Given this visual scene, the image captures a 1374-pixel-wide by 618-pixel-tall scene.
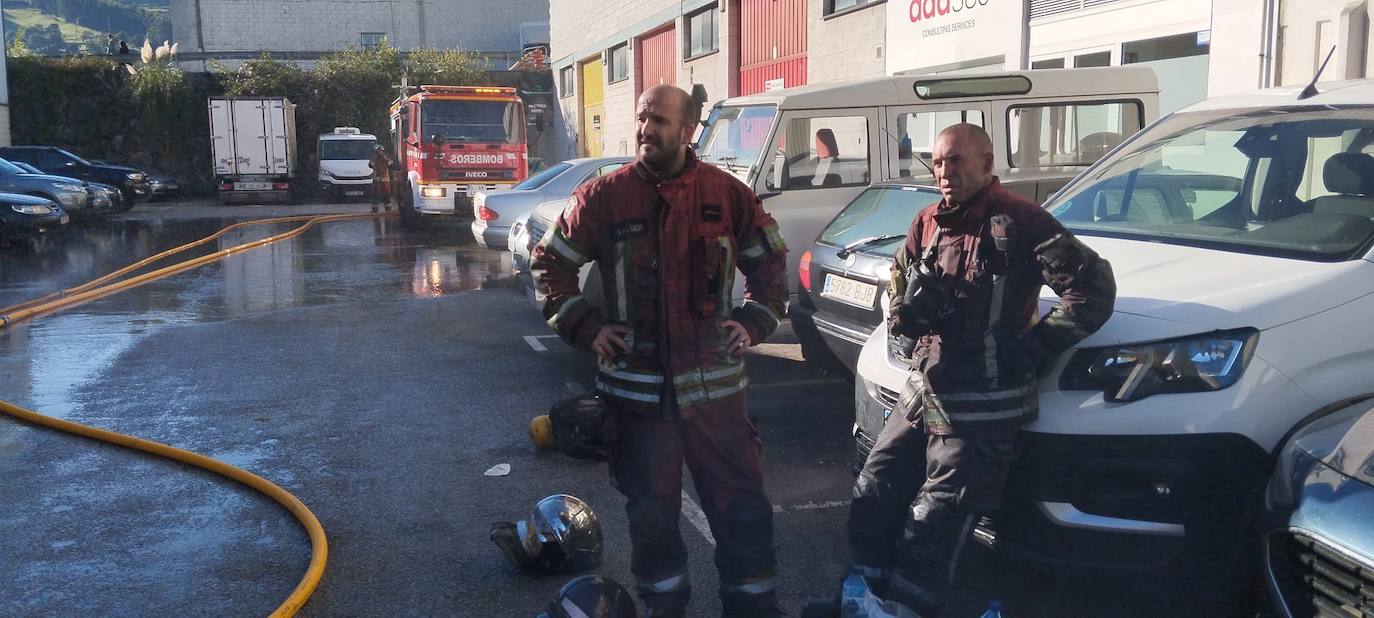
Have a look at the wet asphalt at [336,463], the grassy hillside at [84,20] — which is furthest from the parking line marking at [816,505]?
the grassy hillside at [84,20]

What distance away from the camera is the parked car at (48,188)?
1997 cm

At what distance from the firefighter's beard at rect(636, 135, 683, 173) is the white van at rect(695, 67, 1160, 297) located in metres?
4.51

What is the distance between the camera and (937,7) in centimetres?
1481

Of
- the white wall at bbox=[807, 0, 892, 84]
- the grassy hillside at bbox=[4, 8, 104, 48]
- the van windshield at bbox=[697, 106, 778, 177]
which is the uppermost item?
the grassy hillside at bbox=[4, 8, 104, 48]

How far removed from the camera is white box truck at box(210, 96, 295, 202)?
30.6 m

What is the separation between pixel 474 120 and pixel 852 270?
50.9 feet

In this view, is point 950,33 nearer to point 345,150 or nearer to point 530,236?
point 530,236

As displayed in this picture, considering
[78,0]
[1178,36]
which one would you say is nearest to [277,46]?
[1178,36]

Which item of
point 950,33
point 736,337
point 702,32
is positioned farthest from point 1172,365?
point 702,32

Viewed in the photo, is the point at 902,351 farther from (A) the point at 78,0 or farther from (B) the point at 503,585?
(A) the point at 78,0

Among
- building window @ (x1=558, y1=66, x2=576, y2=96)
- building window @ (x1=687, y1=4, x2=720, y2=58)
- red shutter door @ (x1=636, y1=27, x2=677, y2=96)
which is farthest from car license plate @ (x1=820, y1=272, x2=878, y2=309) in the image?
building window @ (x1=558, y1=66, x2=576, y2=96)

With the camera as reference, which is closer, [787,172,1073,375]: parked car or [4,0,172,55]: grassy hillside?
[787,172,1073,375]: parked car

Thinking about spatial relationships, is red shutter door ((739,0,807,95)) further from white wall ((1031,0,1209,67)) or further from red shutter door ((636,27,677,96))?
white wall ((1031,0,1209,67))

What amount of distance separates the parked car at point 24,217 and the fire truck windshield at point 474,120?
6.14 meters
